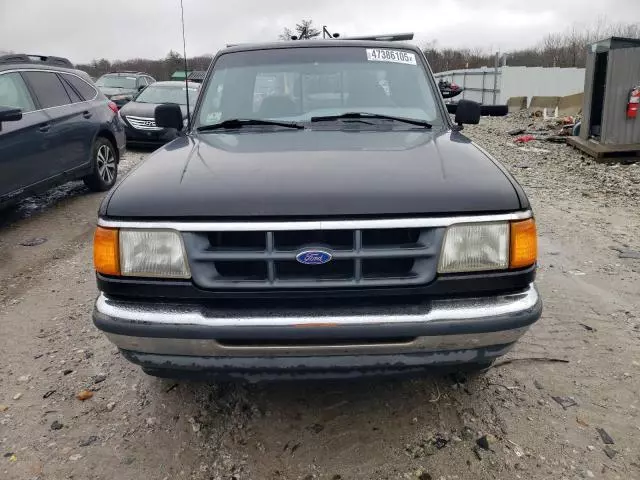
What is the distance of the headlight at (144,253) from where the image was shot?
2.11m

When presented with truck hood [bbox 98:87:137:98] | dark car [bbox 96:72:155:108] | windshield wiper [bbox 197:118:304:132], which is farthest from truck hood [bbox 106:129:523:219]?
dark car [bbox 96:72:155:108]

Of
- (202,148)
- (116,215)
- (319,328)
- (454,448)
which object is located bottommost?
(454,448)

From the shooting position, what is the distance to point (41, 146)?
19.7ft

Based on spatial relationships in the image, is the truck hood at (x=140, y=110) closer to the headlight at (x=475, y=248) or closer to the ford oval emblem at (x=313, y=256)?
the ford oval emblem at (x=313, y=256)

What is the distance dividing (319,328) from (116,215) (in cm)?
93

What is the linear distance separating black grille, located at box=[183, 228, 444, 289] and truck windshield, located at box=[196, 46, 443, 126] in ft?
4.49

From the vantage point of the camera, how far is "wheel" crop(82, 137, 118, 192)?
7342 millimetres

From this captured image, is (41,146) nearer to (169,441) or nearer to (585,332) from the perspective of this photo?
(169,441)

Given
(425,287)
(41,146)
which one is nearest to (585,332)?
(425,287)

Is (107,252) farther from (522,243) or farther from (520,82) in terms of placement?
(520,82)

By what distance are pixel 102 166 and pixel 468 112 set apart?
18.5 ft

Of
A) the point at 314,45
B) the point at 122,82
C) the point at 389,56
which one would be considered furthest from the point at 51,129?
the point at 122,82

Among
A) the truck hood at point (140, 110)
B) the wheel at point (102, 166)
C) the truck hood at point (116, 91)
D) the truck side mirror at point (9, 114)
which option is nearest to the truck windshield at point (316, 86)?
the truck side mirror at point (9, 114)

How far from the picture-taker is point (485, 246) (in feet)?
6.98
